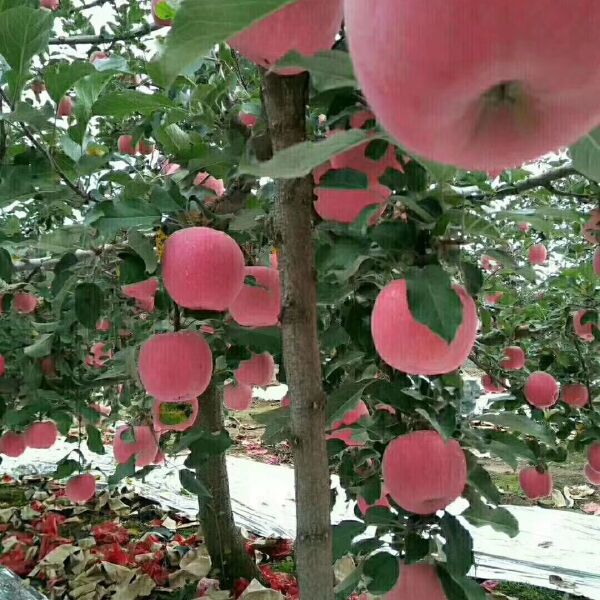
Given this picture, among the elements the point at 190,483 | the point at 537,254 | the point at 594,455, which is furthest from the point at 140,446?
the point at 537,254

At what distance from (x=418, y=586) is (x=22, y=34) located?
3.22ft

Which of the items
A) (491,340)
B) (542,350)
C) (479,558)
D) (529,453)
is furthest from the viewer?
(479,558)

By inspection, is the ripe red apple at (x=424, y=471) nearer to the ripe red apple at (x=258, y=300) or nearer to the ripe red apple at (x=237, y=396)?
the ripe red apple at (x=258, y=300)

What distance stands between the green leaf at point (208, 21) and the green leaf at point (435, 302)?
0.37 meters

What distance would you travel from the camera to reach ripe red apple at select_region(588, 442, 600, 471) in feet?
6.94

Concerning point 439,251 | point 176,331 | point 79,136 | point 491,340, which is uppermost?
point 491,340

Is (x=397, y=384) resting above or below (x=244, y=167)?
above

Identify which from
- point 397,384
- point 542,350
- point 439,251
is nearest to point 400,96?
point 439,251

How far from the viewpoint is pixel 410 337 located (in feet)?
2.51

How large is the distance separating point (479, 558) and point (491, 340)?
147 centimetres

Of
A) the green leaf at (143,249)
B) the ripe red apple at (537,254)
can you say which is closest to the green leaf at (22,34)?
the green leaf at (143,249)

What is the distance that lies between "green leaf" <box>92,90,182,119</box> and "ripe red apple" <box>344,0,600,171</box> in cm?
69

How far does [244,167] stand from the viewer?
433 mm

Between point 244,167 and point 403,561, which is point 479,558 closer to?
point 403,561
